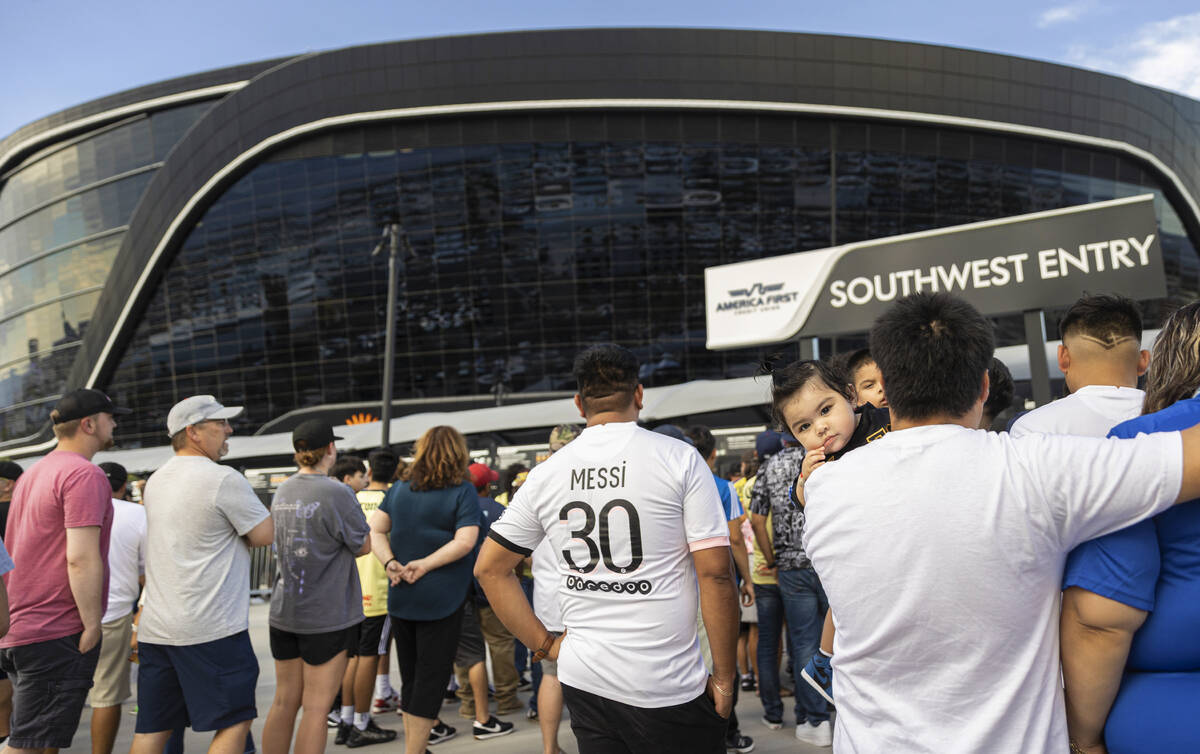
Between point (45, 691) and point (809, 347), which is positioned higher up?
point (809, 347)

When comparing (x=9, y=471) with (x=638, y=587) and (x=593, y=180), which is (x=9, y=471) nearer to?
(x=638, y=587)

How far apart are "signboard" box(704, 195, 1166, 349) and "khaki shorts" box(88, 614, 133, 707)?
7.47 meters

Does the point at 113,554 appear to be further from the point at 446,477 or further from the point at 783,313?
the point at 783,313

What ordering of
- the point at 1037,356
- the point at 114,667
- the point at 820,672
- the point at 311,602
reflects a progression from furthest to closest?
the point at 1037,356 → the point at 114,667 → the point at 311,602 → the point at 820,672

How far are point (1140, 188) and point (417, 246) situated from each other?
2842 cm

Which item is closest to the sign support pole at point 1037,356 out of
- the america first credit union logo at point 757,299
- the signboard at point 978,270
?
the signboard at point 978,270

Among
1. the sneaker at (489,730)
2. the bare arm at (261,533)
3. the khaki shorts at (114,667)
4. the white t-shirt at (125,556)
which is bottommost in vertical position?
the sneaker at (489,730)

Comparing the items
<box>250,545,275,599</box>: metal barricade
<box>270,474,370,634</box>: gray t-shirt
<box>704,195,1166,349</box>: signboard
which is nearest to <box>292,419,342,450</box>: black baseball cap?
<box>270,474,370,634</box>: gray t-shirt

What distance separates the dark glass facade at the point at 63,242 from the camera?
143 ft

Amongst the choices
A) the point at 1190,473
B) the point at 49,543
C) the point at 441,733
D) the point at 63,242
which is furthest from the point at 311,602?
the point at 63,242

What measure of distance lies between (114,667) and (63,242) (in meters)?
50.3

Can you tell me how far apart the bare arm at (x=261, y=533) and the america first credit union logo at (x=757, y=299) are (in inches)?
324

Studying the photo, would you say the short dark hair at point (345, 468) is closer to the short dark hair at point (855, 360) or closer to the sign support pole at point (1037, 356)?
the short dark hair at point (855, 360)

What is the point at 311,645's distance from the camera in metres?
4.25
